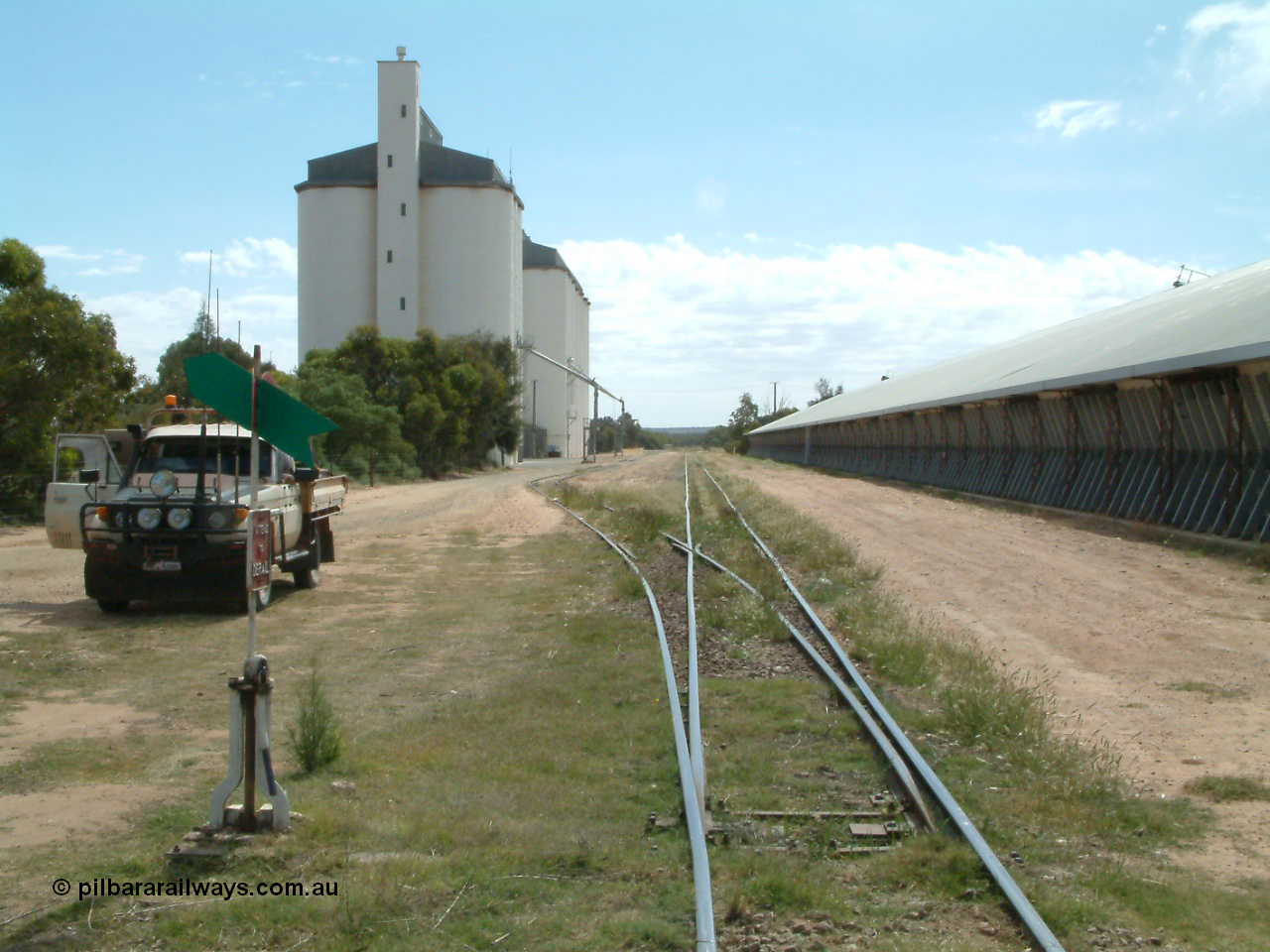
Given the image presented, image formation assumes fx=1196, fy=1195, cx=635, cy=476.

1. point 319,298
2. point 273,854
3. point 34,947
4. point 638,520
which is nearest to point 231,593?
point 273,854

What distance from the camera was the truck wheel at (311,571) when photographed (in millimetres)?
15719

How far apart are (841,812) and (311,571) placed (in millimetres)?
10835

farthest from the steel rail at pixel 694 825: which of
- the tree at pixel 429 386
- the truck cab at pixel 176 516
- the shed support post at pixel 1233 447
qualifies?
the tree at pixel 429 386

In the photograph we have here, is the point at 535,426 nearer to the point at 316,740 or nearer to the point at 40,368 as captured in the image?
the point at 40,368

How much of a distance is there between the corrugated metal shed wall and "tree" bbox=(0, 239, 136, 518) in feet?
65.8

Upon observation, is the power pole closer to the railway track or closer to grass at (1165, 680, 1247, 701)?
the railway track

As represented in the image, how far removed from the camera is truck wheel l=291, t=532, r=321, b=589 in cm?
1572

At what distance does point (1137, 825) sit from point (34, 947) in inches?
210

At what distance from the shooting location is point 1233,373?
19.7m

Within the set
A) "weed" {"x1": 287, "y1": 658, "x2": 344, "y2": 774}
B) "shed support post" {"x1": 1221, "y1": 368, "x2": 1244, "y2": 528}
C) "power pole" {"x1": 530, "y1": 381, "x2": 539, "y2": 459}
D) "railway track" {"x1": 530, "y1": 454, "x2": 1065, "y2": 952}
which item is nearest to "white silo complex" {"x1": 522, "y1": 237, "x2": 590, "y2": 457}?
"power pole" {"x1": 530, "y1": 381, "x2": 539, "y2": 459}

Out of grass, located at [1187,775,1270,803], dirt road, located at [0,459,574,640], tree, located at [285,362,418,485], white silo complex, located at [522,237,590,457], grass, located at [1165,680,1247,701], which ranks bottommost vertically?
grass, located at [1187,775,1270,803]

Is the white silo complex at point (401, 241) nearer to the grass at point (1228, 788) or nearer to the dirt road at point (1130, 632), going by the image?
the dirt road at point (1130, 632)

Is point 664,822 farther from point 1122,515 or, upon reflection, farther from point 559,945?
point 1122,515

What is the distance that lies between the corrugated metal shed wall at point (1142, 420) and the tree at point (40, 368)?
2006cm
